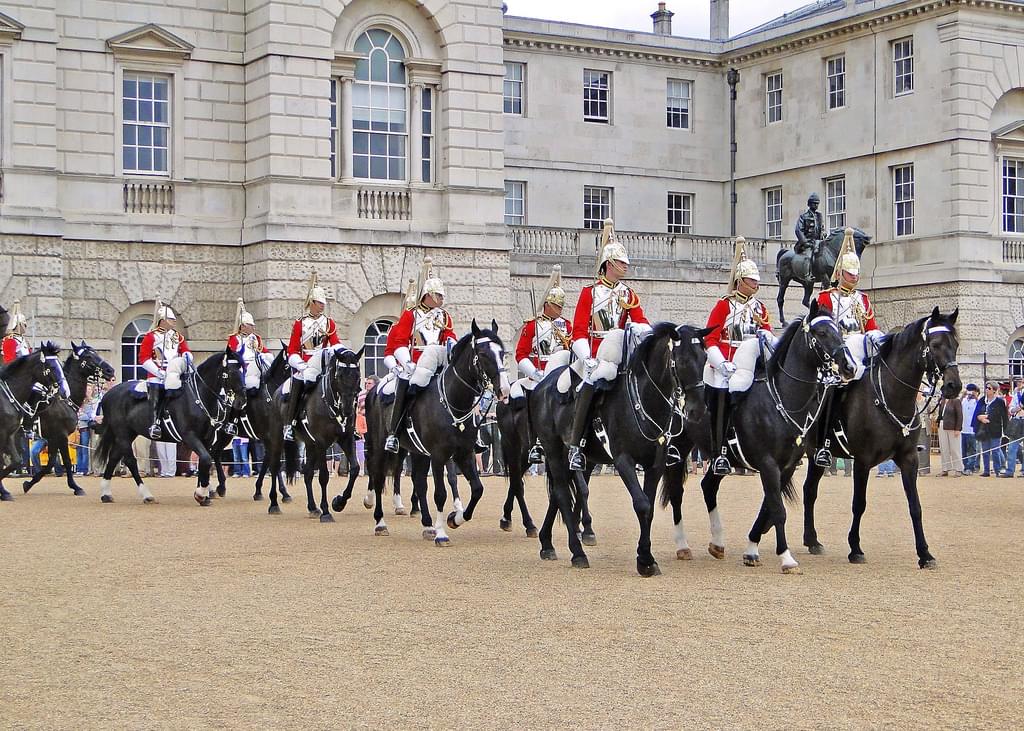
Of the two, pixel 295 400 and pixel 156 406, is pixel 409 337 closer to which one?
pixel 295 400

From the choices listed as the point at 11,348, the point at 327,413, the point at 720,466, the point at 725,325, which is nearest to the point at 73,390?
the point at 11,348

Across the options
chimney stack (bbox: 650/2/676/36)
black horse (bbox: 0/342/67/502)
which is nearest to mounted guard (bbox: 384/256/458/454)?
black horse (bbox: 0/342/67/502)

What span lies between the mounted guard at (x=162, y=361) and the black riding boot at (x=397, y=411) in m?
6.12

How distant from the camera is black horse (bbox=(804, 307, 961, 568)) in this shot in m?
14.1

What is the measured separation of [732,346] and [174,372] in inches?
387

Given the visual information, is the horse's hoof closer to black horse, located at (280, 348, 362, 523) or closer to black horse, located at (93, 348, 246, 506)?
black horse, located at (280, 348, 362, 523)

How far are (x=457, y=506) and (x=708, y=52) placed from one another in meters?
31.6

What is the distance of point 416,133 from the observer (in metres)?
32.8

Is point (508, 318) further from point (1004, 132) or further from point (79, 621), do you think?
point (79, 621)

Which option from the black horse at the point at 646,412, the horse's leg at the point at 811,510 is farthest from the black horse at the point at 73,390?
the horse's leg at the point at 811,510

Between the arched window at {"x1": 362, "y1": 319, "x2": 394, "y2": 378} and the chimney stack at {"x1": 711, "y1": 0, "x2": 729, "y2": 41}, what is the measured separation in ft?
76.1

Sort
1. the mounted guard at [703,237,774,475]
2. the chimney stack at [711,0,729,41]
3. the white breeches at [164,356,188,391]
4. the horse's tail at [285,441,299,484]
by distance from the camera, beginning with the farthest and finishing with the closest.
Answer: the chimney stack at [711,0,729,41]
the white breeches at [164,356,188,391]
the horse's tail at [285,441,299,484]
the mounted guard at [703,237,774,475]

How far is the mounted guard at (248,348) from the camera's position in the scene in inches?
882

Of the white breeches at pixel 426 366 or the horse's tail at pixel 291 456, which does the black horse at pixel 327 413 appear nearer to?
the horse's tail at pixel 291 456
